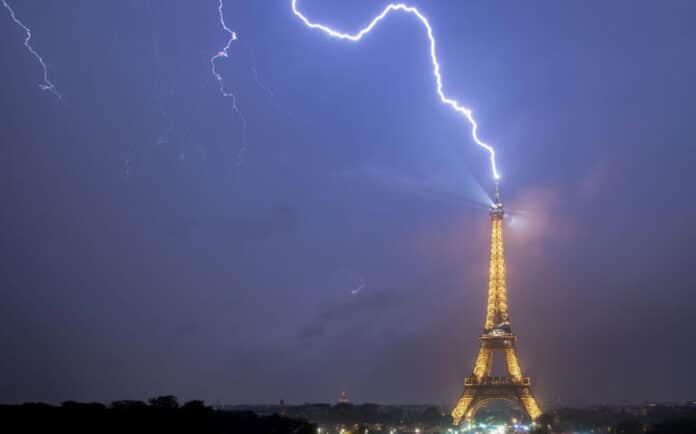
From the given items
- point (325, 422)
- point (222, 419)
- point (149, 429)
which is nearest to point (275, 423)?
point (222, 419)

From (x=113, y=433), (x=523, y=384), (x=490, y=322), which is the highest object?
(x=490, y=322)

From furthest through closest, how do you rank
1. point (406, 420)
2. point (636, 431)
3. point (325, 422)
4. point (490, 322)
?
point (406, 420) < point (325, 422) < point (490, 322) < point (636, 431)

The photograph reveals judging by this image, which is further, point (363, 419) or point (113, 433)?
point (363, 419)

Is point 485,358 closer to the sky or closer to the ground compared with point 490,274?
closer to the ground

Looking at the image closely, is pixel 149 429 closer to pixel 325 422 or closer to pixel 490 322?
pixel 490 322

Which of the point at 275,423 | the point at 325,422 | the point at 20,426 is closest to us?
the point at 20,426
